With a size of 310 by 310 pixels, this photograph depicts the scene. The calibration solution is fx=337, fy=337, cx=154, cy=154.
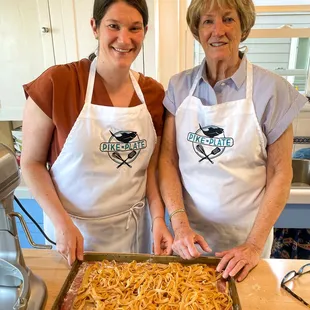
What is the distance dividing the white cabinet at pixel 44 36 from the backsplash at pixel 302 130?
42.4 inches

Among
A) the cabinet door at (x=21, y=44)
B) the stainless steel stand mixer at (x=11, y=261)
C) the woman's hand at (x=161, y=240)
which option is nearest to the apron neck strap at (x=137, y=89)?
the woman's hand at (x=161, y=240)

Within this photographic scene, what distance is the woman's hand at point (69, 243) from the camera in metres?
0.97

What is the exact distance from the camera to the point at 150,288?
88 centimetres

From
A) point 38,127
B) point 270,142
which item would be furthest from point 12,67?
point 270,142

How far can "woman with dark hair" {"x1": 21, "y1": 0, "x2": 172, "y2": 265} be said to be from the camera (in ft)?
3.45

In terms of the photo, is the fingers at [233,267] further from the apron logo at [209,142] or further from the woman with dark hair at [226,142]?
the apron logo at [209,142]

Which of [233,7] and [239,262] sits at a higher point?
[233,7]

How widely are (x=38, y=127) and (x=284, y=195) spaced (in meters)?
0.82

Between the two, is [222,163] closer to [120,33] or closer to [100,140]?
[100,140]

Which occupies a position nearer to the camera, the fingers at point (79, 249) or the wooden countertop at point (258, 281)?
the wooden countertop at point (258, 281)

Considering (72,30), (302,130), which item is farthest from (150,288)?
(302,130)

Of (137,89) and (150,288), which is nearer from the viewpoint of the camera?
(150,288)

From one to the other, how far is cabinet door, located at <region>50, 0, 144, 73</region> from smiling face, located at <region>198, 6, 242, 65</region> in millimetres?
942

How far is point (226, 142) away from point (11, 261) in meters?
0.72
